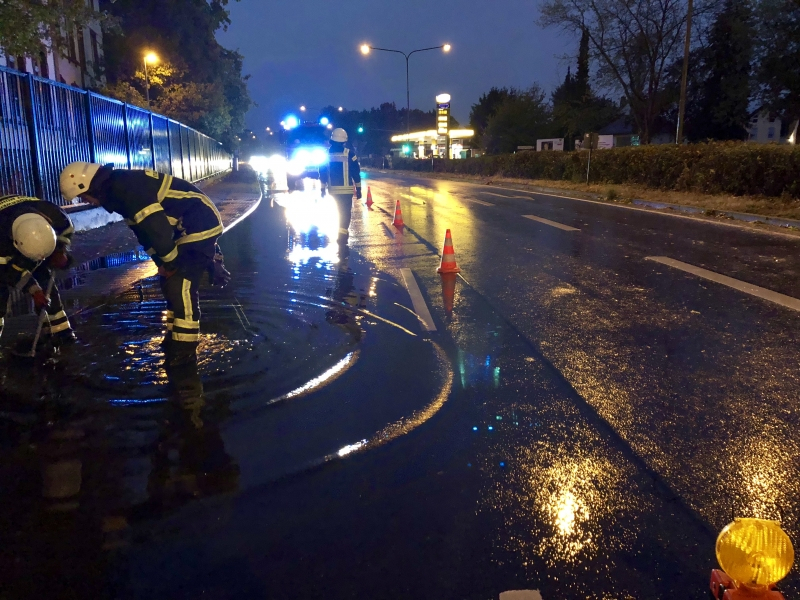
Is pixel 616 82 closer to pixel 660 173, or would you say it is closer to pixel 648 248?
pixel 660 173

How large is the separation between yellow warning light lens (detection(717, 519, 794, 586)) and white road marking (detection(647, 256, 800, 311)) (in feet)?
18.4

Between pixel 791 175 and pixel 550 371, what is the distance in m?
14.3

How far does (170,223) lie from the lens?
217 inches

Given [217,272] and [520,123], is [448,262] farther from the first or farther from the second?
[520,123]

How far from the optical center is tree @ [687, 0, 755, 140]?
3975 cm

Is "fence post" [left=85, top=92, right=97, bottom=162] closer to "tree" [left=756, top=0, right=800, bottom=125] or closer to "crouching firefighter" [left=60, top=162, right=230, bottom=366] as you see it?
"crouching firefighter" [left=60, top=162, right=230, bottom=366]

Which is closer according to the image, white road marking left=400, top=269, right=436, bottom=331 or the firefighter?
the firefighter

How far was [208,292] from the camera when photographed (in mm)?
8125

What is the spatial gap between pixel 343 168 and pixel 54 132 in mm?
7667

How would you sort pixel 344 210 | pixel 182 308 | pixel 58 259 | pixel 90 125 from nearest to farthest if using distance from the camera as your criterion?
pixel 182 308 → pixel 58 259 → pixel 90 125 → pixel 344 210

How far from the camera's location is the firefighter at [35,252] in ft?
17.0

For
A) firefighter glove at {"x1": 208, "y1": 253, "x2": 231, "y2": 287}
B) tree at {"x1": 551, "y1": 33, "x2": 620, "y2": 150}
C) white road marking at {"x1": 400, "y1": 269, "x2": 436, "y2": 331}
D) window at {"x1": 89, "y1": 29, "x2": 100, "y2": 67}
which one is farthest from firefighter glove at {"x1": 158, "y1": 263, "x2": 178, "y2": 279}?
tree at {"x1": 551, "y1": 33, "x2": 620, "y2": 150}

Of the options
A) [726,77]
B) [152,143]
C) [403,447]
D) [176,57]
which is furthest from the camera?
[726,77]

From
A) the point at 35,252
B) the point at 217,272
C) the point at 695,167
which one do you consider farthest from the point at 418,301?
the point at 695,167
